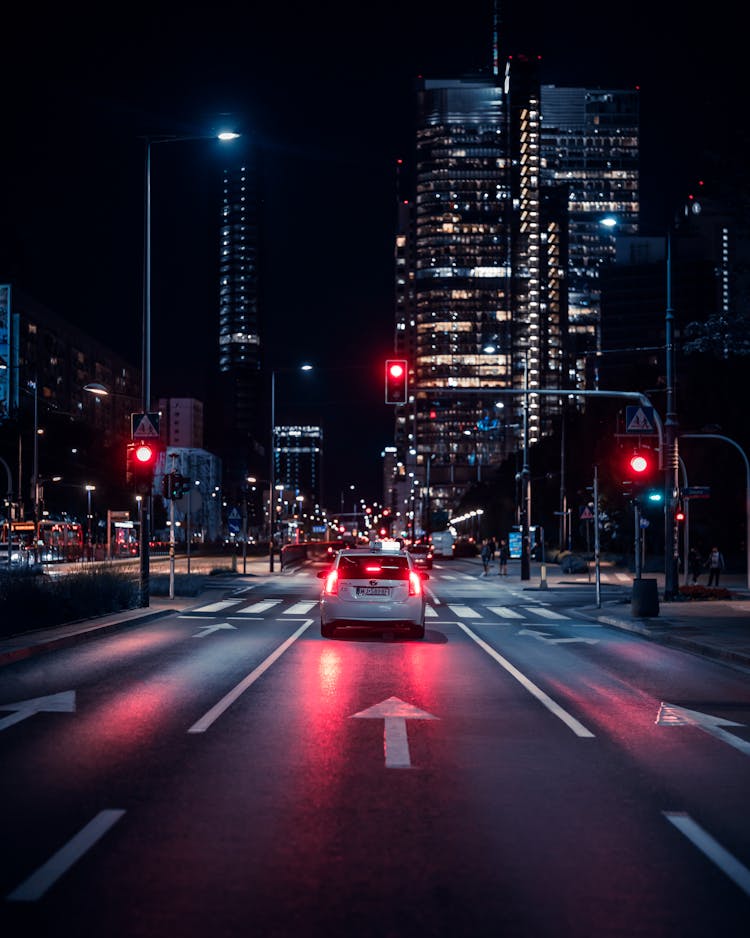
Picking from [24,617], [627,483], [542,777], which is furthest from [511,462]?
[542,777]

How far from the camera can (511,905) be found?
16.7 ft

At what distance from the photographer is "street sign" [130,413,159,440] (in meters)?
26.0

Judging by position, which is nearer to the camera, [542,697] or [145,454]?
[542,697]

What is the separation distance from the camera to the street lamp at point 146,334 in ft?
85.9

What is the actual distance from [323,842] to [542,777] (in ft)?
8.16

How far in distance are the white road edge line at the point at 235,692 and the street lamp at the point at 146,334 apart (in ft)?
26.9

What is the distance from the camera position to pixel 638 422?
26188 mm

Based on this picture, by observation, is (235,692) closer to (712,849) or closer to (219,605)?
(712,849)

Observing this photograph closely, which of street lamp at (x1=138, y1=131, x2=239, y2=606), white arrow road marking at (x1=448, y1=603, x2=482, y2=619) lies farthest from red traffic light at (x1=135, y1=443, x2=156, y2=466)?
white arrow road marking at (x1=448, y1=603, x2=482, y2=619)

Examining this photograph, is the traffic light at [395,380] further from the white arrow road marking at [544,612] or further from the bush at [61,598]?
the bush at [61,598]

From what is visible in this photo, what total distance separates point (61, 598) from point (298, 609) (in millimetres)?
8467

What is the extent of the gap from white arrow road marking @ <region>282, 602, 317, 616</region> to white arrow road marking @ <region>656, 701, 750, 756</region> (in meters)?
15.9

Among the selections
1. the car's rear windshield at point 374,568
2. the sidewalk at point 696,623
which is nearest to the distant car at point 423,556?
the sidewalk at point 696,623

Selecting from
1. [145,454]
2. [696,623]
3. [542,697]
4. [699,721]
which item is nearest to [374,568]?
[542,697]
